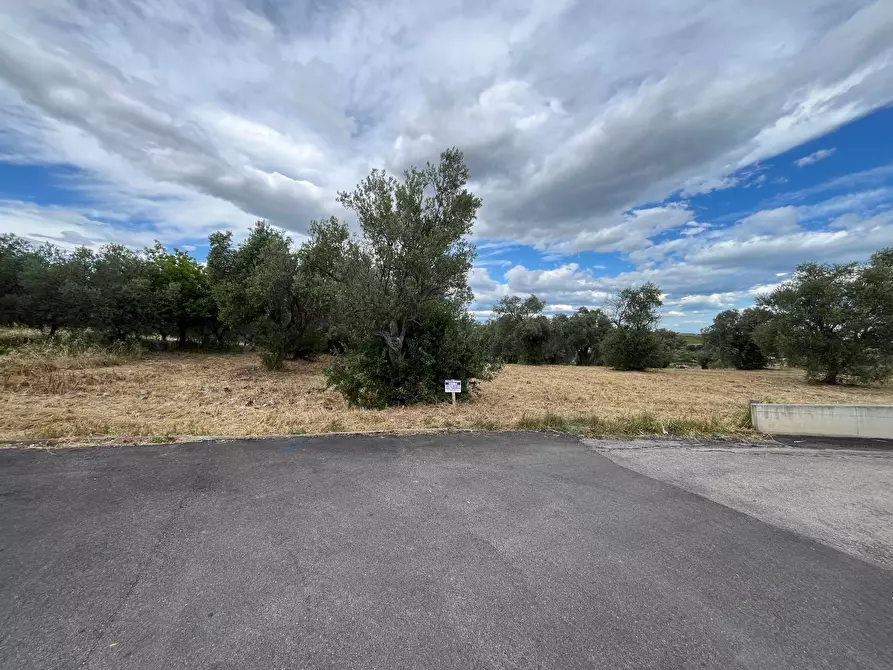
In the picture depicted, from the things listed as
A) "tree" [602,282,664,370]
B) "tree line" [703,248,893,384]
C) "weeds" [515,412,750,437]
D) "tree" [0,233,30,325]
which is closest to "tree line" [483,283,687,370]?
"tree" [602,282,664,370]

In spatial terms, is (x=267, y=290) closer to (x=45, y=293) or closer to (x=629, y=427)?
(x=45, y=293)

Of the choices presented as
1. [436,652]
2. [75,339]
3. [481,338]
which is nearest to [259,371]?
[75,339]

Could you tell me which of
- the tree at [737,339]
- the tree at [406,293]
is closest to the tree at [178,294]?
the tree at [406,293]

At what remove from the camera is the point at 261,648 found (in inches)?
72.6

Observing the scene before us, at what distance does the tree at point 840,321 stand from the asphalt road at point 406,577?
778 inches

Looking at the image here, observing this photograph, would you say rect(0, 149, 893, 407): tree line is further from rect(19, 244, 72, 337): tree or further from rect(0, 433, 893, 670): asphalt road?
rect(0, 433, 893, 670): asphalt road

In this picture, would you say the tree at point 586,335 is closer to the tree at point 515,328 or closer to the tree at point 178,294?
the tree at point 515,328

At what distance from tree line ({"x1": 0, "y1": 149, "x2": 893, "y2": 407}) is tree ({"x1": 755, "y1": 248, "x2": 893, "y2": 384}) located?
2.2 inches

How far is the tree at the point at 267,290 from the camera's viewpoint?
16125 millimetres

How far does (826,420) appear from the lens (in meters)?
6.67

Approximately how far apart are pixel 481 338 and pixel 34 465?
814 cm

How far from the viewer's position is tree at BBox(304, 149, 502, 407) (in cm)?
876

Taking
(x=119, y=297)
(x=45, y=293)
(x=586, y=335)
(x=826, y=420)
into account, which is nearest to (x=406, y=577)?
(x=826, y=420)

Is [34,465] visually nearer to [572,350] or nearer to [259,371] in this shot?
[259,371]
